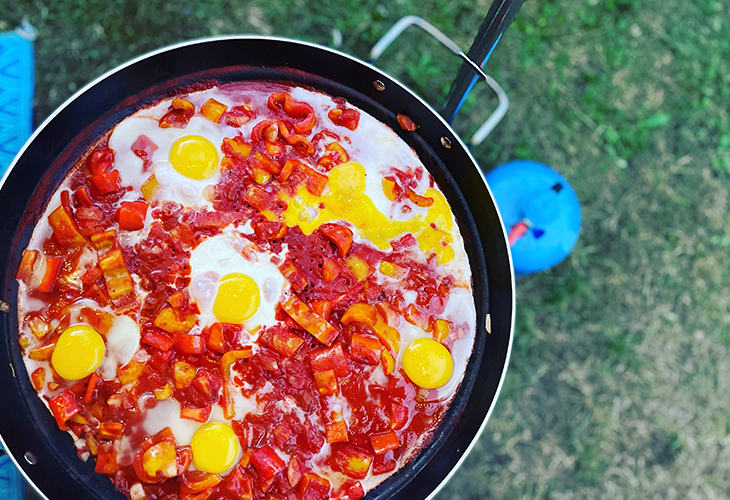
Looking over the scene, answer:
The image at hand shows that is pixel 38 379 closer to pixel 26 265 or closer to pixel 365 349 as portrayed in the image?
pixel 26 265

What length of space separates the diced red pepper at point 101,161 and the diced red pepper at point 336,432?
7.02 ft

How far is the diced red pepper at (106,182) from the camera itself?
10.6 ft

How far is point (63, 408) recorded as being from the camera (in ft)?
10.3

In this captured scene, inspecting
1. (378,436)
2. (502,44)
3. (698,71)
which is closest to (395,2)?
(502,44)

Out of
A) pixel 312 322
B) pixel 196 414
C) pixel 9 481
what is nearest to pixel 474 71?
pixel 312 322

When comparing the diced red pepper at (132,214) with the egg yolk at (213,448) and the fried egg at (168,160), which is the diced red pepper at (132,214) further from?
the egg yolk at (213,448)

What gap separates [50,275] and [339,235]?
181 centimetres

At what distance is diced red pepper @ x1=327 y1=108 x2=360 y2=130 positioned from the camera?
3479mm

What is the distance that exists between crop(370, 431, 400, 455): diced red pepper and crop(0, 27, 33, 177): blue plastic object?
342 cm

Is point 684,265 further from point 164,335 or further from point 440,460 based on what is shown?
point 164,335

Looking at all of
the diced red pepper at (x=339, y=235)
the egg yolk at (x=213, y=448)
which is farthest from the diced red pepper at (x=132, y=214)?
the egg yolk at (x=213, y=448)

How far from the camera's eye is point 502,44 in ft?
15.3

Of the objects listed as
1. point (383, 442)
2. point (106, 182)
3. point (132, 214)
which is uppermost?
point (106, 182)

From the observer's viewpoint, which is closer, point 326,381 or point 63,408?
point 63,408
